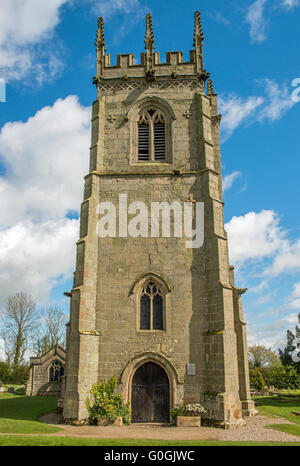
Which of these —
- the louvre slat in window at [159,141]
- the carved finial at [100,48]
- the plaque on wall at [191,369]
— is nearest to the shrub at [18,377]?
the plaque on wall at [191,369]

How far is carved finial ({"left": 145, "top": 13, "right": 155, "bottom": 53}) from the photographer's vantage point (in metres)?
21.0

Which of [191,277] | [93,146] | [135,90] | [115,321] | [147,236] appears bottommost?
[115,321]

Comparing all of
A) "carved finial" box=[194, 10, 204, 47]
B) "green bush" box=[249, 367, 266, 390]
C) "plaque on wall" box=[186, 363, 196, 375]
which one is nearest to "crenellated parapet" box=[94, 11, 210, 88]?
"carved finial" box=[194, 10, 204, 47]

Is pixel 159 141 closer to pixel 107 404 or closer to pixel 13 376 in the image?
pixel 107 404

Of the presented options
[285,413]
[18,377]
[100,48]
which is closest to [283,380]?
[285,413]

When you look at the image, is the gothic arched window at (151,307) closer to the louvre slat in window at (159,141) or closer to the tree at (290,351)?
the louvre slat in window at (159,141)

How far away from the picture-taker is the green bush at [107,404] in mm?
15095

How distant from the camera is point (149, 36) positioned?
69.5 feet

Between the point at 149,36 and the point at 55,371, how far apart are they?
99.7 ft
